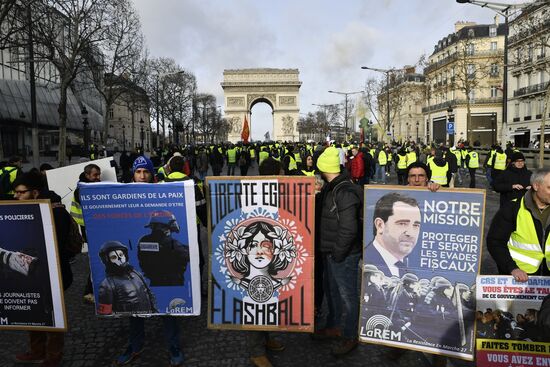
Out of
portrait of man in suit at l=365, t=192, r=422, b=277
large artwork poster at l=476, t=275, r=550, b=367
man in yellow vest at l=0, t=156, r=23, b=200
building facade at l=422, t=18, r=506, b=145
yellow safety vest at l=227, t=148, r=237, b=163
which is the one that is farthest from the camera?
building facade at l=422, t=18, r=506, b=145

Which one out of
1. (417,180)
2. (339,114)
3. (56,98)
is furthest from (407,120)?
(417,180)

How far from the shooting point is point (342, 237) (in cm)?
398

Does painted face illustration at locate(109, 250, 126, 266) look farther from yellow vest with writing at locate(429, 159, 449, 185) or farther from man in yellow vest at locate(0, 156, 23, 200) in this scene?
yellow vest with writing at locate(429, 159, 449, 185)

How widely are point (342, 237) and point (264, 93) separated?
80.4 metres

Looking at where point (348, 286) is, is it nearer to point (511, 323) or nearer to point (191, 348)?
point (511, 323)

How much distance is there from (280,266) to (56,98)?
50715 millimetres

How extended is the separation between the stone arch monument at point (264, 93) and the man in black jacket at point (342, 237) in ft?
254

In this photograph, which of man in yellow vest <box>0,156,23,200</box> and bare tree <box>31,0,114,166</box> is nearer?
man in yellow vest <box>0,156,23,200</box>

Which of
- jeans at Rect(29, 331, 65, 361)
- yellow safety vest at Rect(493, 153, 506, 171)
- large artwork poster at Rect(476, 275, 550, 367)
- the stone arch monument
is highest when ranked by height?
the stone arch monument

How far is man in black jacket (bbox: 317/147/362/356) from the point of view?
4.00 meters

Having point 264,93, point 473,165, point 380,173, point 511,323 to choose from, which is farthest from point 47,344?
point 264,93

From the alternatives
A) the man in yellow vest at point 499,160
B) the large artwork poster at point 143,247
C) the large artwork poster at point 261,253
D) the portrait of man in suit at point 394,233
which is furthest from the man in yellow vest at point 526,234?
the man in yellow vest at point 499,160

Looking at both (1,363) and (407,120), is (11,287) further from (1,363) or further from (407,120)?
(407,120)

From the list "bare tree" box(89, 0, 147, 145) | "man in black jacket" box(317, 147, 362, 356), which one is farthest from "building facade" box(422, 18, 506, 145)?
"man in black jacket" box(317, 147, 362, 356)
